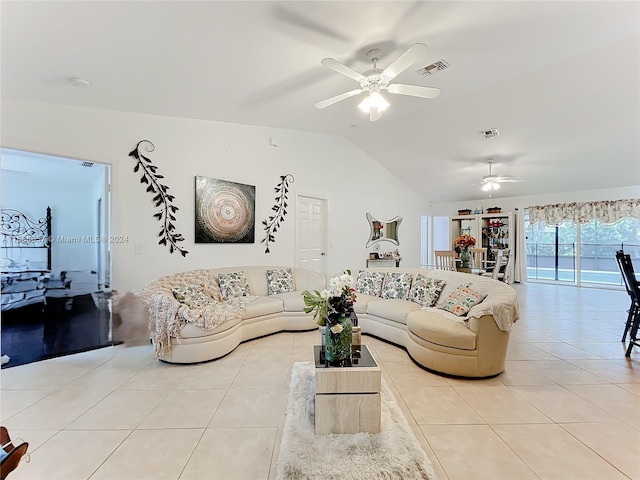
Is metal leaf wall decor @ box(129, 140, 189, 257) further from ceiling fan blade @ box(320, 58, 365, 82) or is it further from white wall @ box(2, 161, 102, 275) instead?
ceiling fan blade @ box(320, 58, 365, 82)

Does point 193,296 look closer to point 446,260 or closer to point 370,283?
point 370,283

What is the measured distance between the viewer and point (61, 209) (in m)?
4.21

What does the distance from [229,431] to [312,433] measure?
56 centimetres

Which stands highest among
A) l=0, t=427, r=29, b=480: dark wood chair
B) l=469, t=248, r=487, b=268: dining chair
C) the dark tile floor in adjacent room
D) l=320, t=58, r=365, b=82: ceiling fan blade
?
l=320, t=58, r=365, b=82: ceiling fan blade

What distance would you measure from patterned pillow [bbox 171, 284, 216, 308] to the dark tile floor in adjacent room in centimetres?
118

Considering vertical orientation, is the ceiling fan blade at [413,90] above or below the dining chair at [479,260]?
above

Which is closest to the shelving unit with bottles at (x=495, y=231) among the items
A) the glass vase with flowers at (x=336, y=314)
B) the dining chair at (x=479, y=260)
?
the dining chair at (x=479, y=260)

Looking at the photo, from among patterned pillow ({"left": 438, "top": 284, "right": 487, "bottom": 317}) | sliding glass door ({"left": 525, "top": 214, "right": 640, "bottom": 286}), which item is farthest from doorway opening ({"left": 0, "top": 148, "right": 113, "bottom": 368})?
sliding glass door ({"left": 525, "top": 214, "right": 640, "bottom": 286})

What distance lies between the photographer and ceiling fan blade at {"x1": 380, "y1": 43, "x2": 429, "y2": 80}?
6.66 feet

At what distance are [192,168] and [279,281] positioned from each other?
2054mm

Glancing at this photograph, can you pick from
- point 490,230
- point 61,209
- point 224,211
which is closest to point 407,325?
point 224,211

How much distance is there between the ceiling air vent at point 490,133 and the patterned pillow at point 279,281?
13.4 ft

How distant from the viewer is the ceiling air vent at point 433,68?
307cm

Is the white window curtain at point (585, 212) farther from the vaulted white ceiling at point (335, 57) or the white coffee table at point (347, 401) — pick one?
the white coffee table at point (347, 401)
